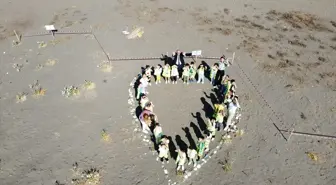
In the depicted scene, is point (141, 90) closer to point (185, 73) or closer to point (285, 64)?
point (185, 73)

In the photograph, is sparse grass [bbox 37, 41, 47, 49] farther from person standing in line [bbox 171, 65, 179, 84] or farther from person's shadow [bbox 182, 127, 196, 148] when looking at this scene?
person's shadow [bbox 182, 127, 196, 148]

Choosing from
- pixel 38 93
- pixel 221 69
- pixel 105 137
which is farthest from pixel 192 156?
pixel 38 93

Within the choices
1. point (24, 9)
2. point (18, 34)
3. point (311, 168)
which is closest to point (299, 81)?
point (311, 168)

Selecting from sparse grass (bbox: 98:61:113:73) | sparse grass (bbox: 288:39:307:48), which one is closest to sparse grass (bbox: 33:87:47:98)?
sparse grass (bbox: 98:61:113:73)

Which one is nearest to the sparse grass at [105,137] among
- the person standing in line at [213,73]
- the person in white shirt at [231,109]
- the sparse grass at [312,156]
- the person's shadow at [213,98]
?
the person in white shirt at [231,109]

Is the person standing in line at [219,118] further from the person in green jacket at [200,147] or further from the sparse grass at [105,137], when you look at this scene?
the sparse grass at [105,137]

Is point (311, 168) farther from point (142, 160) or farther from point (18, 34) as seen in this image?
point (18, 34)
